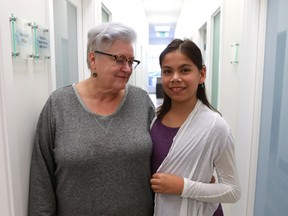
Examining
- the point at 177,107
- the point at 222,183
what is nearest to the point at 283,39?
the point at 177,107

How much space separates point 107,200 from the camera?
1.15 meters

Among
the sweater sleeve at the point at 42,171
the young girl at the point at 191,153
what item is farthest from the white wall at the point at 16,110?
the young girl at the point at 191,153

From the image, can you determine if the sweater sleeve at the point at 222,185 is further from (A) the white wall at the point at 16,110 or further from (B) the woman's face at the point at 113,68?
(A) the white wall at the point at 16,110

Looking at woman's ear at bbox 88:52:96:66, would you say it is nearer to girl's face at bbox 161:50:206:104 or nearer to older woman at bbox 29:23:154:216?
older woman at bbox 29:23:154:216

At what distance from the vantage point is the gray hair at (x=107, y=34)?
3.73ft

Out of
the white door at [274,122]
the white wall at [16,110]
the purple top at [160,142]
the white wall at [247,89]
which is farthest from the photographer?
the white wall at [247,89]

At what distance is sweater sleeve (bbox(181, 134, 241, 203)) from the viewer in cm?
106

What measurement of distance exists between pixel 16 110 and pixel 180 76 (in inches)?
25.5

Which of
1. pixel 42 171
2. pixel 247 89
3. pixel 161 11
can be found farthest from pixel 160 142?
pixel 161 11

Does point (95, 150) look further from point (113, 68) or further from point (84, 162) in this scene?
point (113, 68)

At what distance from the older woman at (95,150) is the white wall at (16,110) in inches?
2.2

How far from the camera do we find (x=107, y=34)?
3.72ft

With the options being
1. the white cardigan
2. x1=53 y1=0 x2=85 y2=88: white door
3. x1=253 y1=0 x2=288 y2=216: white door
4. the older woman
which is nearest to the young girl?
the white cardigan

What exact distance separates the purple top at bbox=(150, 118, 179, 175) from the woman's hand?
0.10 metres
